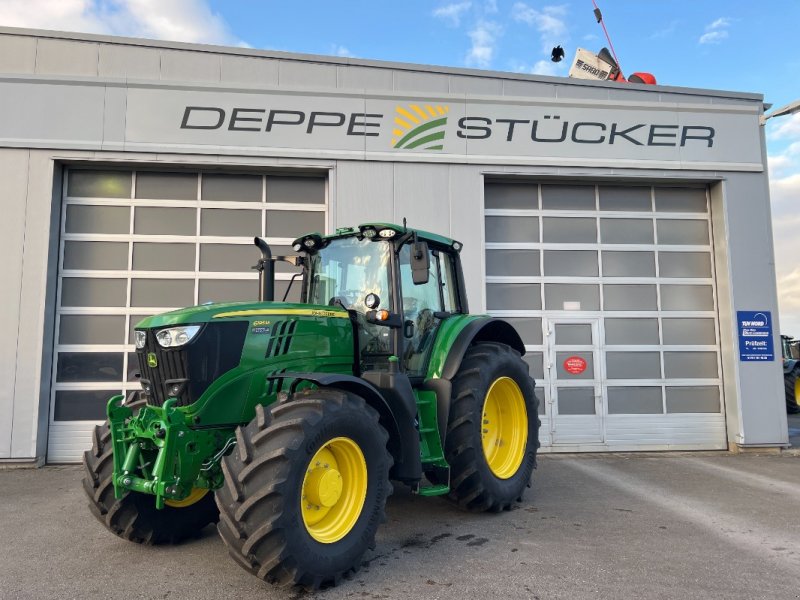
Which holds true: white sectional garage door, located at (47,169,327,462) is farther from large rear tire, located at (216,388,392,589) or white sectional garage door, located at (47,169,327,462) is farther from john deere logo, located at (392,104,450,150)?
large rear tire, located at (216,388,392,589)

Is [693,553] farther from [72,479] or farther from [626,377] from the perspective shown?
[72,479]

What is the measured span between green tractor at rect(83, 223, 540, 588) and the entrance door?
134 inches

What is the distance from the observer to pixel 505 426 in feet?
18.6

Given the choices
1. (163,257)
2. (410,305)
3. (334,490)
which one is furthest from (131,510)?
(163,257)

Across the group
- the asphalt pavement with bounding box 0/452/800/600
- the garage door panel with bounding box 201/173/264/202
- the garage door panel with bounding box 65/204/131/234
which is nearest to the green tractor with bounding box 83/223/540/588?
the asphalt pavement with bounding box 0/452/800/600

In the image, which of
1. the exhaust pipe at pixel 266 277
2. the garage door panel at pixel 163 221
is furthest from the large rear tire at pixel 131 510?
the garage door panel at pixel 163 221

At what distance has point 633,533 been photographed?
14.9 feet

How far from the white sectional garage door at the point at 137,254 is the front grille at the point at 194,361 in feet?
14.5

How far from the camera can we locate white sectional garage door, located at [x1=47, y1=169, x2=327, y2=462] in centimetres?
788

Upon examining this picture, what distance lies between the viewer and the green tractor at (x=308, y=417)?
3.25 meters

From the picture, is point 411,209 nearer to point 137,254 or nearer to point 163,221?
point 163,221

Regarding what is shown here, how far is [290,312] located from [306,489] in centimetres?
121

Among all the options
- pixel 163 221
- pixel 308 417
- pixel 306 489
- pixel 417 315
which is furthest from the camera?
pixel 163 221

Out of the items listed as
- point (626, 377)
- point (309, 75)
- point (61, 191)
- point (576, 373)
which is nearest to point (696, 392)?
point (626, 377)
